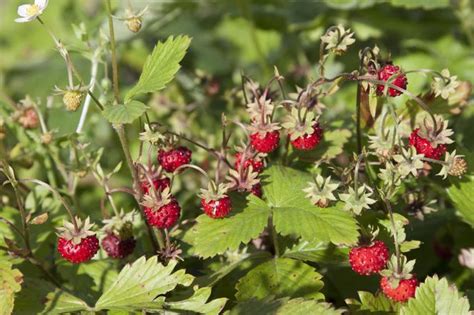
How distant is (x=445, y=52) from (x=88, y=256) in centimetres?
214

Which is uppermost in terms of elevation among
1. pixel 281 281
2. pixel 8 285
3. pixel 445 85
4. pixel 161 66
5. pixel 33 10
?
pixel 33 10

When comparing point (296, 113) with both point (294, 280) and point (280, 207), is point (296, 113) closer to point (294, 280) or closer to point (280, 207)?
point (280, 207)

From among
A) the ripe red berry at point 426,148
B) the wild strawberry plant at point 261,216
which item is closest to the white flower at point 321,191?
the wild strawberry plant at point 261,216

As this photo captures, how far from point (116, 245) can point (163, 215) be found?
8.7 inches

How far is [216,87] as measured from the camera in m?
3.03

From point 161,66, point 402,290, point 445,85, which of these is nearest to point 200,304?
point 402,290

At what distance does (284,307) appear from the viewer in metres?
1.82

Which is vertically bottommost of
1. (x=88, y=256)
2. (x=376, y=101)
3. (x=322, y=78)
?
(x=88, y=256)

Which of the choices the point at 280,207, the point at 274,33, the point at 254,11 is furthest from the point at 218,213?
the point at 274,33

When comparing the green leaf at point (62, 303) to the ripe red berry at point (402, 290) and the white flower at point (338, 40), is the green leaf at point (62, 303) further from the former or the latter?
the white flower at point (338, 40)

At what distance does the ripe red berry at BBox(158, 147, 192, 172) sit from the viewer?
200 centimetres

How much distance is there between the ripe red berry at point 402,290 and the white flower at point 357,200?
0.58 ft

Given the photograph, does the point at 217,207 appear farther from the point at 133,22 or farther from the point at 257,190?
the point at 133,22

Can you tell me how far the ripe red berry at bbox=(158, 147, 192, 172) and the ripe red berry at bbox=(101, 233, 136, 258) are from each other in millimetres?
214
